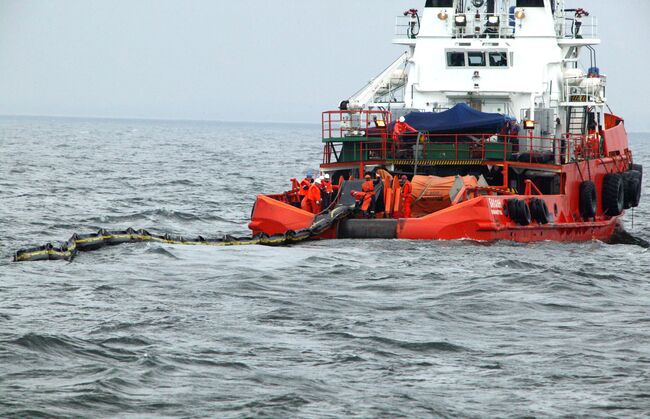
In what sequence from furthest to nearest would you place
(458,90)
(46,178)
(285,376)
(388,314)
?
1. (46,178)
2. (458,90)
3. (388,314)
4. (285,376)

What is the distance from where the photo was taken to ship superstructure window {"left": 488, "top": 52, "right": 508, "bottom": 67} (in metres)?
29.6

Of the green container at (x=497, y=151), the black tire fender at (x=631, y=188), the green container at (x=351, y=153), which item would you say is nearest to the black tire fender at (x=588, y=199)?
the green container at (x=497, y=151)

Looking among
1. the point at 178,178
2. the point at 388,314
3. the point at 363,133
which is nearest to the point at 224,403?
→ the point at 388,314

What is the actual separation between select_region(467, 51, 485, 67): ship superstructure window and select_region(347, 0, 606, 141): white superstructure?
25 millimetres

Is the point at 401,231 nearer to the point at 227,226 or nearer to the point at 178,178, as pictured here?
the point at 227,226

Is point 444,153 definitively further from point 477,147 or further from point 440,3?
point 440,3

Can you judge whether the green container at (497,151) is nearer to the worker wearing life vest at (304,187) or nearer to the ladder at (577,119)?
the worker wearing life vest at (304,187)

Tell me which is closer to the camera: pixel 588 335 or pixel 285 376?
pixel 285 376

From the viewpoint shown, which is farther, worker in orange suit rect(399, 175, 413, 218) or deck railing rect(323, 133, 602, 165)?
deck railing rect(323, 133, 602, 165)

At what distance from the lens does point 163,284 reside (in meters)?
19.3

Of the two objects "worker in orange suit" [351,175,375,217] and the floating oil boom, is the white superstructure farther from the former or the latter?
"worker in orange suit" [351,175,375,217]

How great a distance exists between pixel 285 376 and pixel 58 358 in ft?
9.08

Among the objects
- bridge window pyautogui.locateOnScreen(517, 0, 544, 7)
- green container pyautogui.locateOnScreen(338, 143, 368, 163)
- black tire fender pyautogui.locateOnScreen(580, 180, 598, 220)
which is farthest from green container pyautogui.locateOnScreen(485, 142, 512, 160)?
bridge window pyautogui.locateOnScreen(517, 0, 544, 7)

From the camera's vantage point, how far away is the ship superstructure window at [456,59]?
2978 cm
